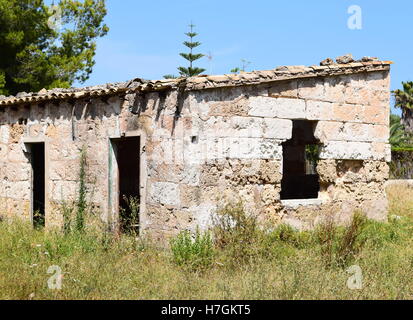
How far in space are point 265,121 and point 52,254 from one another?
3.85 m

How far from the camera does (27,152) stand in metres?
11.9

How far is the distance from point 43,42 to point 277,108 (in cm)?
1699

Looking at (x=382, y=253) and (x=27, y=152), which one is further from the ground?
(x=27, y=152)

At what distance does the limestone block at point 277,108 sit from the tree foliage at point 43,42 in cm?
1441

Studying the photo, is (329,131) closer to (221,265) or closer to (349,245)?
(349,245)

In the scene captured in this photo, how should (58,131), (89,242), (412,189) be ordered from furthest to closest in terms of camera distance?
(412,189), (58,131), (89,242)

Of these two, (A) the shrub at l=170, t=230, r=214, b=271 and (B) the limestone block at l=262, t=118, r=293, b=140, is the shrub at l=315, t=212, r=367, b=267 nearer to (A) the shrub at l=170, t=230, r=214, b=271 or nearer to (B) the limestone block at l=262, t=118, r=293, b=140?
(A) the shrub at l=170, t=230, r=214, b=271

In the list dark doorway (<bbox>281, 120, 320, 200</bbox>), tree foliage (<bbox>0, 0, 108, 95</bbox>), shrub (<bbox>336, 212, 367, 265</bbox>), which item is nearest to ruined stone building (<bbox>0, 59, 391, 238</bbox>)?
dark doorway (<bbox>281, 120, 320, 200</bbox>)

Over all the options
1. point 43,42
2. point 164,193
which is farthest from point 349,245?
point 43,42

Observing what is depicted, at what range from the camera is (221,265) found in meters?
7.43
